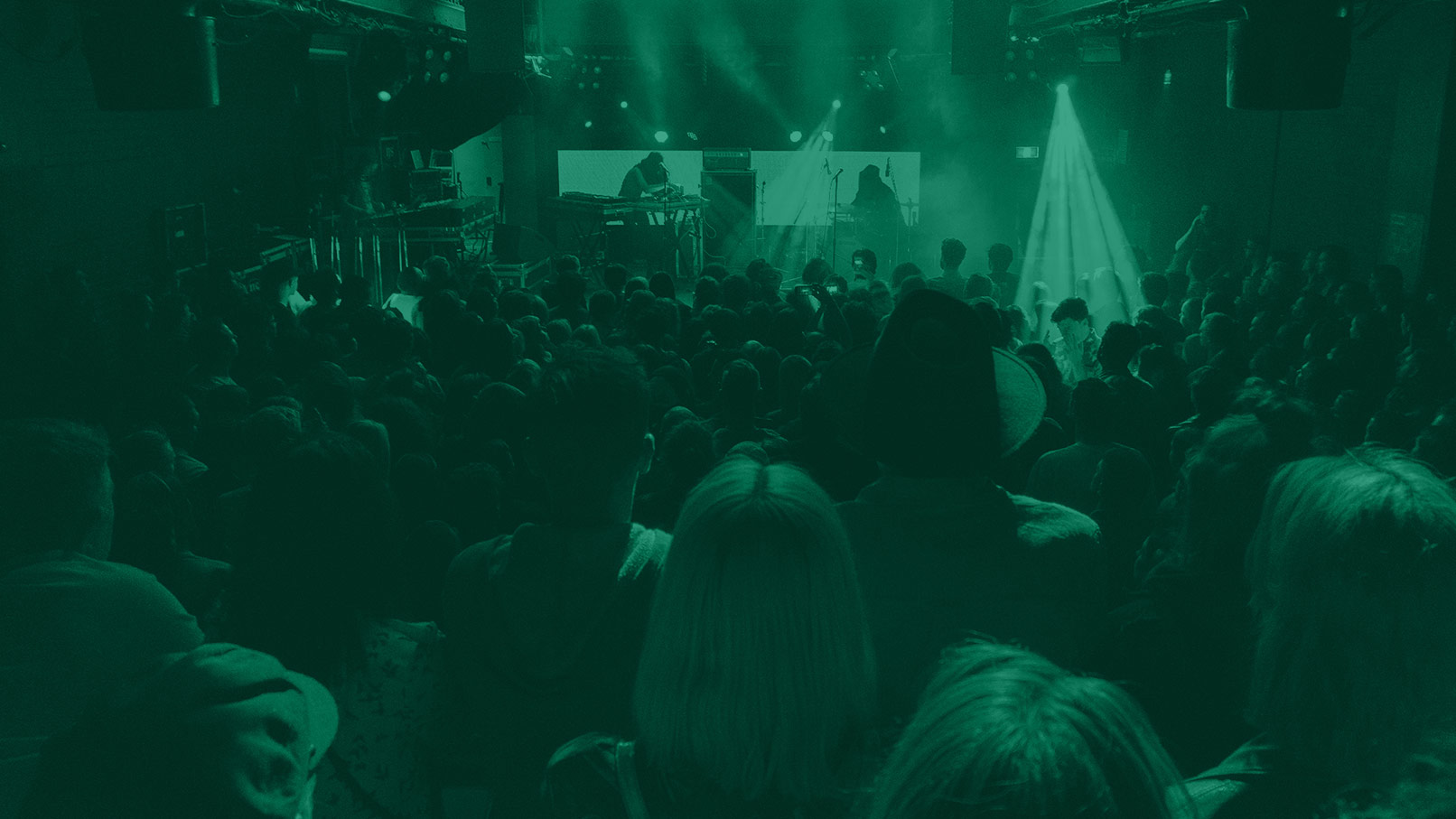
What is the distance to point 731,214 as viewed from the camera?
49.6 feet

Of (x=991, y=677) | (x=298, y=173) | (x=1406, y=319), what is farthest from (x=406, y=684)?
(x=298, y=173)

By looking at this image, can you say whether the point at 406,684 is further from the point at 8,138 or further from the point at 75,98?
the point at 75,98

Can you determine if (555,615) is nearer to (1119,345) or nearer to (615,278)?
(1119,345)

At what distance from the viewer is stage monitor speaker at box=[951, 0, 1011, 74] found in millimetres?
9414

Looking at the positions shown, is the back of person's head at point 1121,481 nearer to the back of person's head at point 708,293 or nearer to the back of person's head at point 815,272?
the back of person's head at point 708,293

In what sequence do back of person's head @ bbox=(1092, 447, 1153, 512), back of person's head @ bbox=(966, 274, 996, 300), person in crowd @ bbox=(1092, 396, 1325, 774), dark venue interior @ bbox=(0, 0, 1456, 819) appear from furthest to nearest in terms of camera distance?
back of person's head @ bbox=(966, 274, 996, 300), back of person's head @ bbox=(1092, 447, 1153, 512), person in crowd @ bbox=(1092, 396, 1325, 774), dark venue interior @ bbox=(0, 0, 1456, 819)

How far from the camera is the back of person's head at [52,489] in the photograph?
1.74 meters

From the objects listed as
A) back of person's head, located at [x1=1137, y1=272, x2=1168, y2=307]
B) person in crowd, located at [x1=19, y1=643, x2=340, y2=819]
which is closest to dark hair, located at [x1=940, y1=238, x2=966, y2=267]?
back of person's head, located at [x1=1137, y1=272, x2=1168, y2=307]

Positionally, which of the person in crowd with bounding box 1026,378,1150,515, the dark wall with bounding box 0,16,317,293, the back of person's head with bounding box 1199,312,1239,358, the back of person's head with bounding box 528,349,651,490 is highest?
the dark wall with bounding box 0,16,317,293

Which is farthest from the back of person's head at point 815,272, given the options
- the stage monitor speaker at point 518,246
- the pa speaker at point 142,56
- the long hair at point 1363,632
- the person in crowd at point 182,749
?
the stage monitor speaker at point 518,246

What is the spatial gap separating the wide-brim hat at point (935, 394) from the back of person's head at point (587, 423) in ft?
1.32

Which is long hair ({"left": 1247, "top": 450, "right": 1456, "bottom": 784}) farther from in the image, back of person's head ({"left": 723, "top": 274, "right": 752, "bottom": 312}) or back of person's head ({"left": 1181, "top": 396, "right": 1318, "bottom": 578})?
back of person's head ({"left": 723, "top": 274, "right": 752, "bottom": 312})

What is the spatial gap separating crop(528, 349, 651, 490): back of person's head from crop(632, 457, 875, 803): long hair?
50cm

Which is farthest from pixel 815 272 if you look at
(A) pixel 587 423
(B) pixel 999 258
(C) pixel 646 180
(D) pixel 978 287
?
(C) pixel 646 180
